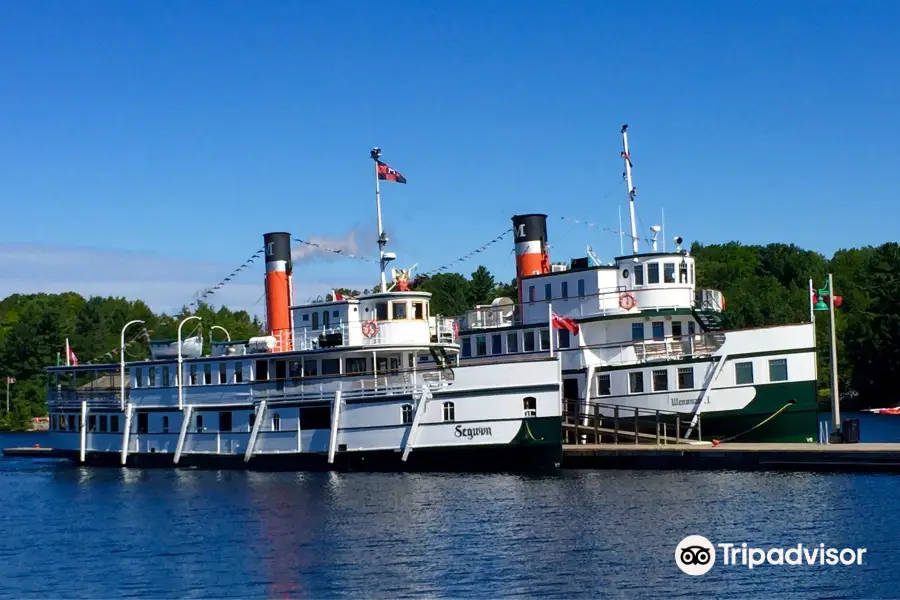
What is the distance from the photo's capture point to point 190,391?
54.3 m

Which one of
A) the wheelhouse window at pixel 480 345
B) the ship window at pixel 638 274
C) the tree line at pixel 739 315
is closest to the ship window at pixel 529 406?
the ship window at pixel 638 274

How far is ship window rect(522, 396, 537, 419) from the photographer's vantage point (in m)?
45.8

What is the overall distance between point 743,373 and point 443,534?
62.9 feet

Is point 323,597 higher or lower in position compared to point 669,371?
lower

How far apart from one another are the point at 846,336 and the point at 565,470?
64.6 m

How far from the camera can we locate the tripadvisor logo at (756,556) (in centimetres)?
2911

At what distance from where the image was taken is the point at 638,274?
172 ft

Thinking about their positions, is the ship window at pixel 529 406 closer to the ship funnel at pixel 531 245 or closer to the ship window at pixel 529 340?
the ship window at pixel 529 340

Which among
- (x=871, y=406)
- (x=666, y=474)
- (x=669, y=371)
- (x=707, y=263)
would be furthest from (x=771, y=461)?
(x=707, y=263)

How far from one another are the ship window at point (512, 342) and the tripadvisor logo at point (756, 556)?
25.0 metres

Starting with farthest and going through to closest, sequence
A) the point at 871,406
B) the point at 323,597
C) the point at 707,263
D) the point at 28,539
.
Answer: the point at 707,263
the point at 871,406
the point at 28,539
the point at 323,597

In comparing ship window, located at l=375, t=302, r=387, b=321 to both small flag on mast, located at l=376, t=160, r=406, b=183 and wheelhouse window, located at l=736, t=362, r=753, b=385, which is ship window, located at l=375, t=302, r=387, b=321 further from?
wheelhouse window, located at l=736, t=362, r=753, b=385

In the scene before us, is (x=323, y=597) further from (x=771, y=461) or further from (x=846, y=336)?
(x=846, y=336)

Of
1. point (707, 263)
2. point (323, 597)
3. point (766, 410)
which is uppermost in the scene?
point (707, 263)
